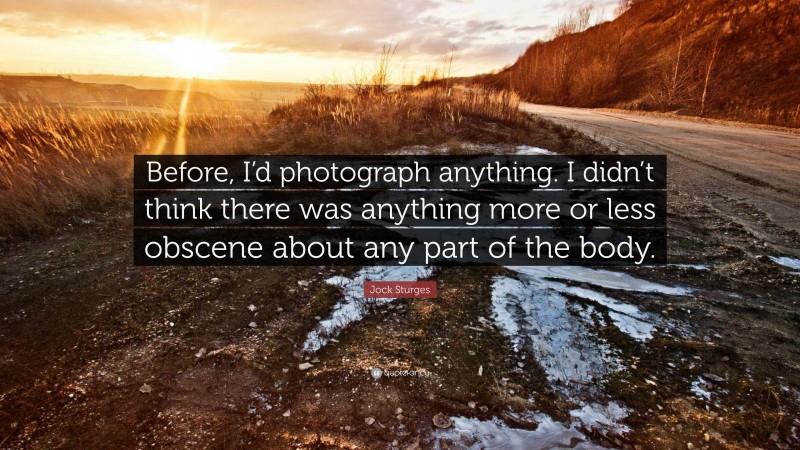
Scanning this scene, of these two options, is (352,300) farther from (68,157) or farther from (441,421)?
(68,157)

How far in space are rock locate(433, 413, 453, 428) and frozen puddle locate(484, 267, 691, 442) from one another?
20 centimetres

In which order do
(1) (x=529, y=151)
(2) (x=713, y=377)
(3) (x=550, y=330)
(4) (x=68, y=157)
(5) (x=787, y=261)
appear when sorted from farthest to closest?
(1) (x=529, y=151)
(4) (x=68, y=157)
(5) (x=787, y=261)
(3) (x=550, y=330)
(2) (x=713, y=377)

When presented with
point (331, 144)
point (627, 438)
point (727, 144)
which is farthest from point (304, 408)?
point (727, 144)

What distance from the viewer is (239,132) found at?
923 centimetres

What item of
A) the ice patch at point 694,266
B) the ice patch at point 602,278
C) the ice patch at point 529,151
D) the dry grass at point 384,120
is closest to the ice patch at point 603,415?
the ice patch at point 602,278

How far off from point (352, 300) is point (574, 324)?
5.85 ft

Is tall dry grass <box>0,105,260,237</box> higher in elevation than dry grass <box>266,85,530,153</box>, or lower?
lower

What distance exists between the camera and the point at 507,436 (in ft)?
6.81

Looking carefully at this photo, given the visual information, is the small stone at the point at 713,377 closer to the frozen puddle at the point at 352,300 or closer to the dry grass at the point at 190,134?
the frozen puddle at the point at 352,300

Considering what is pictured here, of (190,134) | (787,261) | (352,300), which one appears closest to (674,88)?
(787,261)

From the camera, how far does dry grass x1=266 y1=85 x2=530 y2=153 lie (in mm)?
8281

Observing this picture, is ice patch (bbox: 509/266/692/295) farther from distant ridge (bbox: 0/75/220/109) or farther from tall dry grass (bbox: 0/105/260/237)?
distant ridge (bbox: 0/75/220/109)

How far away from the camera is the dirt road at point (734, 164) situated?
4.70 meters

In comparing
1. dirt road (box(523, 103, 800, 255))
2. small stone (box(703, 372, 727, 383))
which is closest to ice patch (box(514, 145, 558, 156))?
dirt road (box(523, 103, 800, 255))
